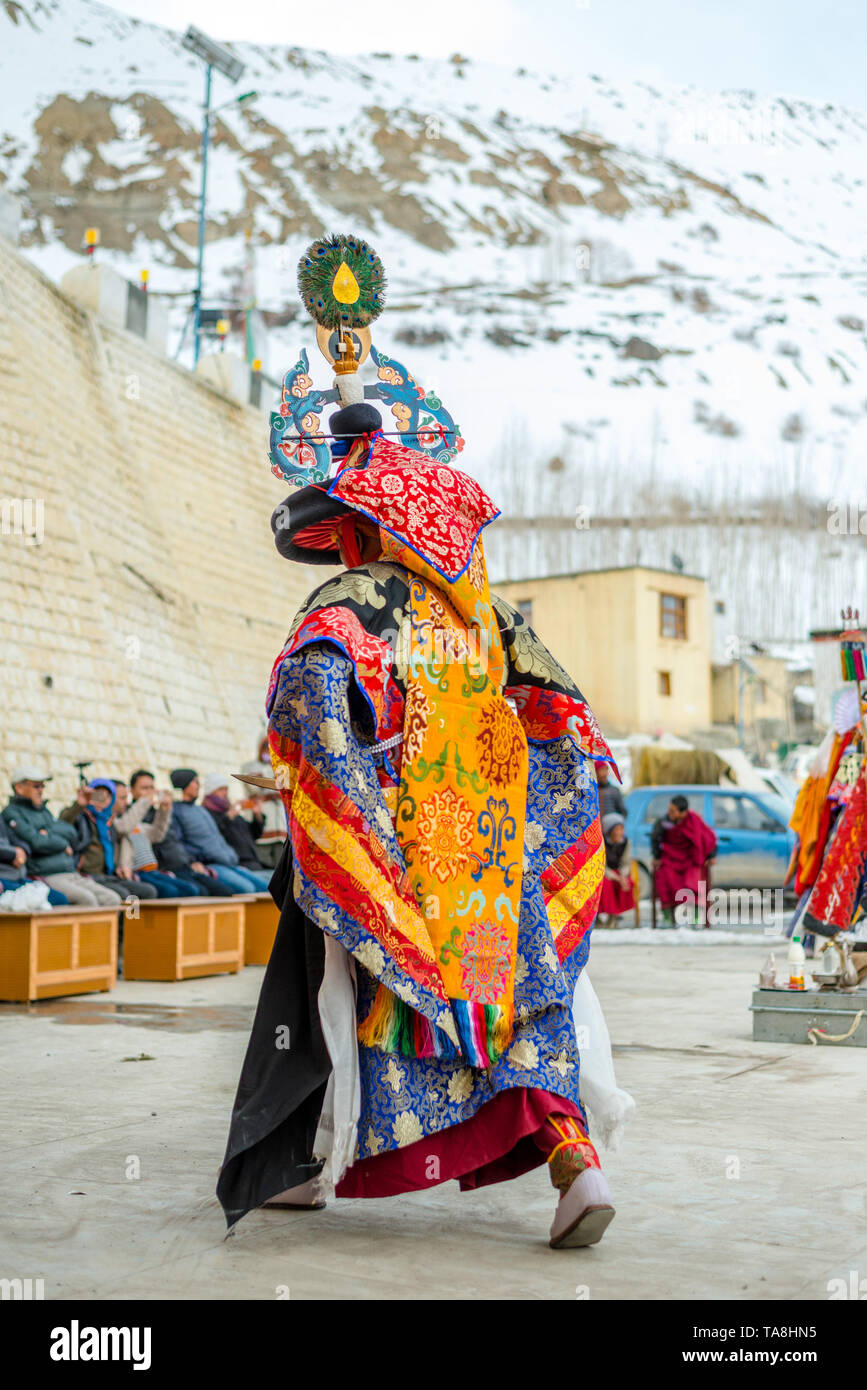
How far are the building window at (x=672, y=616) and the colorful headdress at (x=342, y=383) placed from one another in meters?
30.4

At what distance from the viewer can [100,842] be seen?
860 cm

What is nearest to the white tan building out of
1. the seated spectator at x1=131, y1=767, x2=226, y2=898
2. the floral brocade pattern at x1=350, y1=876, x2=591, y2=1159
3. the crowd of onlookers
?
the crowd of onlookers

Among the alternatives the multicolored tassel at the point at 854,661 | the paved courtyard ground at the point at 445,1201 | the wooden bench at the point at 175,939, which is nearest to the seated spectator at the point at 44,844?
the wooden bench at the point at 175,939

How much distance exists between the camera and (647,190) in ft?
583

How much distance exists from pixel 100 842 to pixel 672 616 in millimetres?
26666

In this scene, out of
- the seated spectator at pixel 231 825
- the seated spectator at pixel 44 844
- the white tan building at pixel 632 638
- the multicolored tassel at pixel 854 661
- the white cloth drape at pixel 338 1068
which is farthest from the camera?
the white tan building at pixel 632 638

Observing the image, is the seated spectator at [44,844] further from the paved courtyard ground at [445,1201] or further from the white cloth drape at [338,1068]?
the white cloth drape at [338,1068]

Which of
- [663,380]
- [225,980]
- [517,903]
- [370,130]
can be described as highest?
[370,130]

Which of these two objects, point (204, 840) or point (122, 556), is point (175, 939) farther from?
point (122, 556)

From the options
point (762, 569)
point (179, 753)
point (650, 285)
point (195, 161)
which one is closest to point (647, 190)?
point (650, 285)

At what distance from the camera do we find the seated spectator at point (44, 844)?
756 cm
